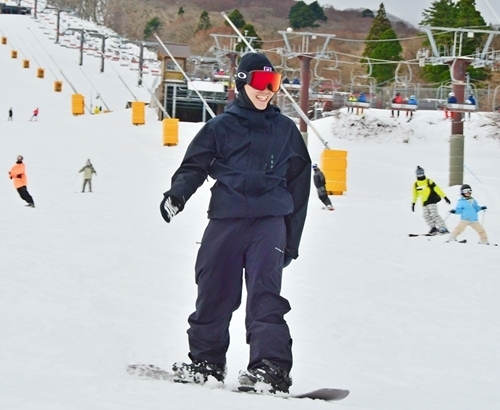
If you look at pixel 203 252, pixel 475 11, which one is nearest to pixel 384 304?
pixel 203 252

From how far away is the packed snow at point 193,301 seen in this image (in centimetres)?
389

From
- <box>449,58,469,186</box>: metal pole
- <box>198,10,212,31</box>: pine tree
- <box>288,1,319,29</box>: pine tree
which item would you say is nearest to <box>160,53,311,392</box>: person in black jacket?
<box>449,58,469,186</box>: metal pole

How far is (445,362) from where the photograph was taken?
5961mm

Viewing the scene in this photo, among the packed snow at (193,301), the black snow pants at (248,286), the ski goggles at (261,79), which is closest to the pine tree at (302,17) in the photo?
the packed snow at (193,301)

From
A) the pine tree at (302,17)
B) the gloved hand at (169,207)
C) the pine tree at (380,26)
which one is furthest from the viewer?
the pine tree at (302,17)

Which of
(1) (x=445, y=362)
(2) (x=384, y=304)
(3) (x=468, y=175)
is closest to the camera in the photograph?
(1) (x=445, y=362)

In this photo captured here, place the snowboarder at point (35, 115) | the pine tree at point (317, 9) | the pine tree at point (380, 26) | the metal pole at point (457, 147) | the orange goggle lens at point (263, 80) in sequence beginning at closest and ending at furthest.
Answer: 1. the orange goggle lens at point (263, 80)
2. the metal pole at point (457, 147)
3. the snowboarder at point (35, 115)
4. the pine tree at point (380, 26)
5. the pine tree at point (317, 9)

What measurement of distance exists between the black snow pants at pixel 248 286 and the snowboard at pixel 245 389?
190mm

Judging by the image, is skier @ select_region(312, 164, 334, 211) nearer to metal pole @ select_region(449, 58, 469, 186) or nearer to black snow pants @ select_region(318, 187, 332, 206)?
black snow pants @ select_region(318, 187, 332, 206)

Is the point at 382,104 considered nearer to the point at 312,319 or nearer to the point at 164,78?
the point at 164,78

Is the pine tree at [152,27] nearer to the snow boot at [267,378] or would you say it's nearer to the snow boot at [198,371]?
the snow boot at [198,371]

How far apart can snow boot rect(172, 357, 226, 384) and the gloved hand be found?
68 centimetres

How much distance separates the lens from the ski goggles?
4207 mm

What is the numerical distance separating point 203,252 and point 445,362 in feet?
8.08
